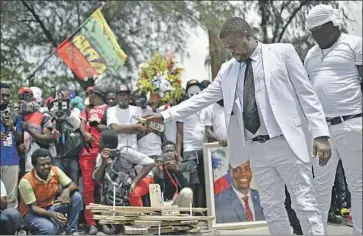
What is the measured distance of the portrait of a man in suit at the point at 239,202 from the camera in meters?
7.58

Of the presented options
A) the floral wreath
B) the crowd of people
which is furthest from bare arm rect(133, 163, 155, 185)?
the floral wreath

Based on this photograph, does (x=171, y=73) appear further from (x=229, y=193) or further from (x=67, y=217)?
(x=67, y=217)

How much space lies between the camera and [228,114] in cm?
458

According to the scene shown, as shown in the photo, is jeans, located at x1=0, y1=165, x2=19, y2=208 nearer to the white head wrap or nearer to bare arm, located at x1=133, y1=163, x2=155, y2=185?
bare arm, located at x1=133, y1=163, x2=155, y2=185

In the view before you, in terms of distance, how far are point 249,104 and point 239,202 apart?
3.38m

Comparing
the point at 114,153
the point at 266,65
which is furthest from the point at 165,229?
the point at 114,153

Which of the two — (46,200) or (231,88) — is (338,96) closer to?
(231,88)

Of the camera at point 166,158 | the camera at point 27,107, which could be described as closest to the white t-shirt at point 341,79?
the camera at point 166,158

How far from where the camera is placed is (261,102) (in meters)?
4.39

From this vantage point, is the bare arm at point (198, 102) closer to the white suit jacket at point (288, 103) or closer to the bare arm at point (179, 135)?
the white suit jacket at point (288, 103)

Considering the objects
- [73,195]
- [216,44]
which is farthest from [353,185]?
[216,44]

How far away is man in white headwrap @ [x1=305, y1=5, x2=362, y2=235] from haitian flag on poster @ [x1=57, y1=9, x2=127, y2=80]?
488 centimetres

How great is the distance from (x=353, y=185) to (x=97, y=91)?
4181mm

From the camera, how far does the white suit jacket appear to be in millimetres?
4289
